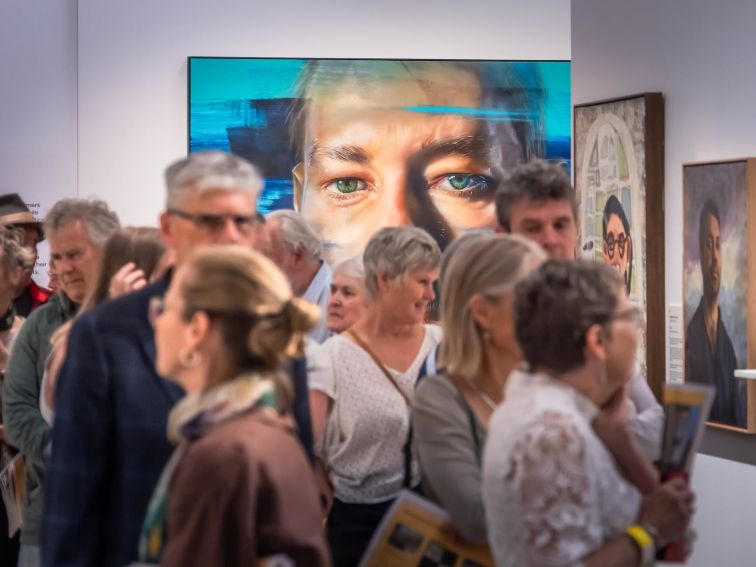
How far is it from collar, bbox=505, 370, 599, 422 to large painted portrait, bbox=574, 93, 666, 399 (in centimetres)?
360

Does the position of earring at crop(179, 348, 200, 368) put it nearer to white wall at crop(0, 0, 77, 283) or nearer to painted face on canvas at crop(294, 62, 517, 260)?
painted face on canvas at crop(294, 62, 517, 260)

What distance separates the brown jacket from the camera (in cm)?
216

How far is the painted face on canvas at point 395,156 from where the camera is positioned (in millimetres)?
9141

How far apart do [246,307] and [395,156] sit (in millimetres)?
7006

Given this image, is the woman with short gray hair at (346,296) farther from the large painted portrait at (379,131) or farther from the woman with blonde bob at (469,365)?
the large painted portrait at (379,131)

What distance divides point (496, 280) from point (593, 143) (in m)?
3.90

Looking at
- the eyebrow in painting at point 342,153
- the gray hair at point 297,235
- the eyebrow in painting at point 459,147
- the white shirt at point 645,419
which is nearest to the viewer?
the white shirt at point 645,419

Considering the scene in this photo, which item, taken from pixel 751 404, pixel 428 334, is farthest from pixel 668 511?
pixel 751 404

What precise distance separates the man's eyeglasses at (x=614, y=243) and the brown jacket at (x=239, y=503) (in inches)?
176

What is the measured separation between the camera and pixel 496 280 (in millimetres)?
3199

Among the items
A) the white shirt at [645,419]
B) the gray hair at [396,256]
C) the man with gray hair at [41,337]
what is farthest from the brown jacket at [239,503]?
the man with gray hair at [41,337]

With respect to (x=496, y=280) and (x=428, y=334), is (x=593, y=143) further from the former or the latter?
(x=496, y=280)

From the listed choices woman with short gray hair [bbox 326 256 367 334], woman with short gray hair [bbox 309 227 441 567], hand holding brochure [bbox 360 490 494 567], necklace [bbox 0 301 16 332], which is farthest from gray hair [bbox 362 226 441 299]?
necklace [bbox 0 301 16 332]

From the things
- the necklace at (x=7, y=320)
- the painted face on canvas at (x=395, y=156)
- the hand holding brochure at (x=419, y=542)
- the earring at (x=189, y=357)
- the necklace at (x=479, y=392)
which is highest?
the painted face on canvas at (x=395, y=156)
